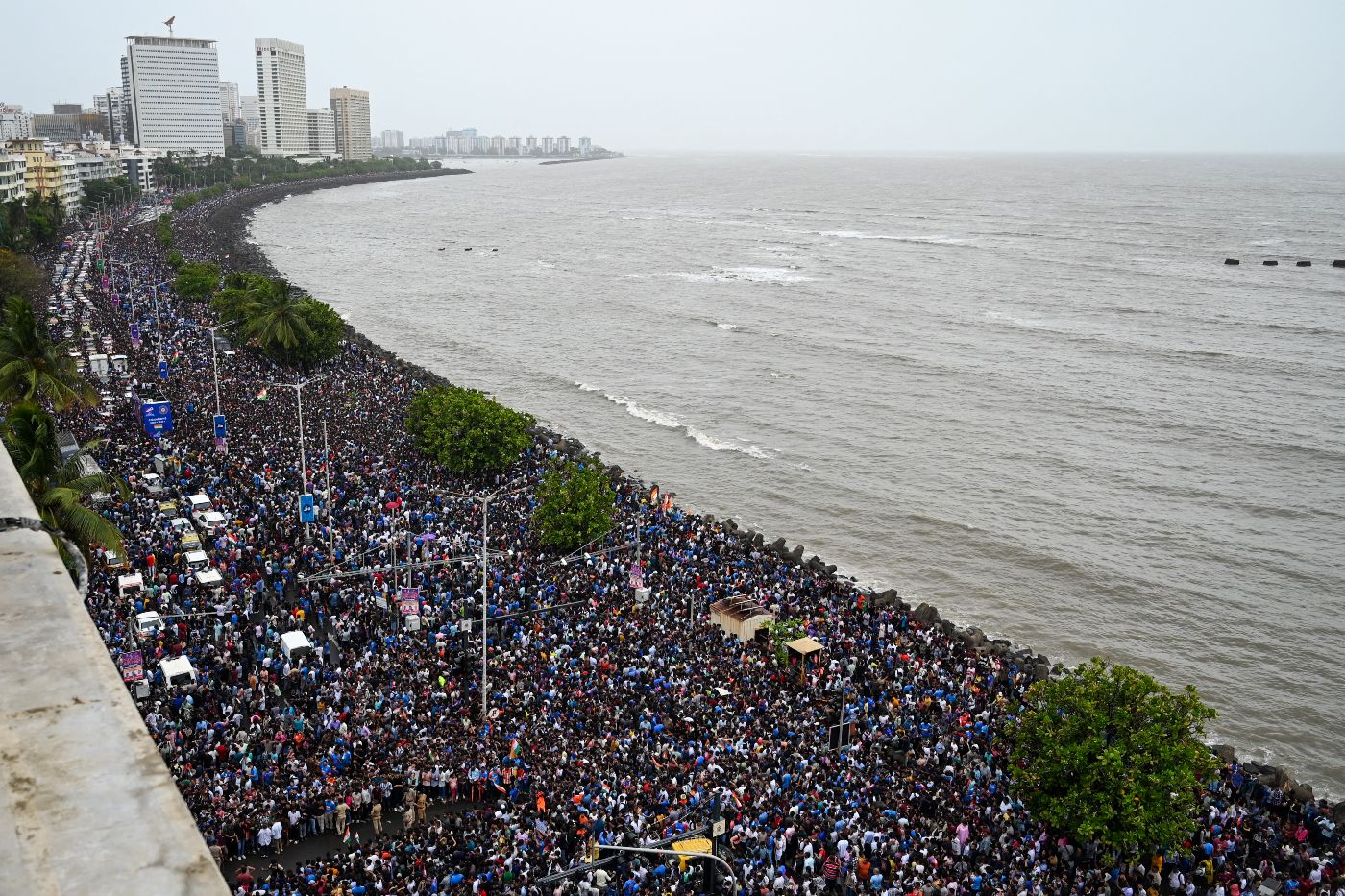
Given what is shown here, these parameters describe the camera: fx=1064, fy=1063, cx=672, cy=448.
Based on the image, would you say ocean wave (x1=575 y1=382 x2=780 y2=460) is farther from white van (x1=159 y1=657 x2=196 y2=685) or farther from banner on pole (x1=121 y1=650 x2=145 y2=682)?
banner on pole (x1=121 y1=650 x2=145 y2=682)

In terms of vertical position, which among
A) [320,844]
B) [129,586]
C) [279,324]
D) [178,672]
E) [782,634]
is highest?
[279,324]

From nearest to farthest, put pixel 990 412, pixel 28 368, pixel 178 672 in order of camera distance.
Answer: pixel 178 672
pixel 28 368
pixel 990 412

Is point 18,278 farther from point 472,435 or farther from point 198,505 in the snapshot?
point 472,435

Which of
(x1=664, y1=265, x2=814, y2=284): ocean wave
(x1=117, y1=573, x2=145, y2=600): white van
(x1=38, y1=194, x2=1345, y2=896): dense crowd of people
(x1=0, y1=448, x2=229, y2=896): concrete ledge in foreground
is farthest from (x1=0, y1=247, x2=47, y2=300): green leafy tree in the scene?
(x1=0, y1=448, x2=229, y2=896): concrete ledge in foreground

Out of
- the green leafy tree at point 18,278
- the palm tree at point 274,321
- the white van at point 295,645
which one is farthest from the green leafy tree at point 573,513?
the green leafy tree at point 18,278

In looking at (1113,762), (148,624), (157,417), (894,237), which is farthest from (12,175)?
(1113,762)

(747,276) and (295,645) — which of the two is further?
(747,276)
